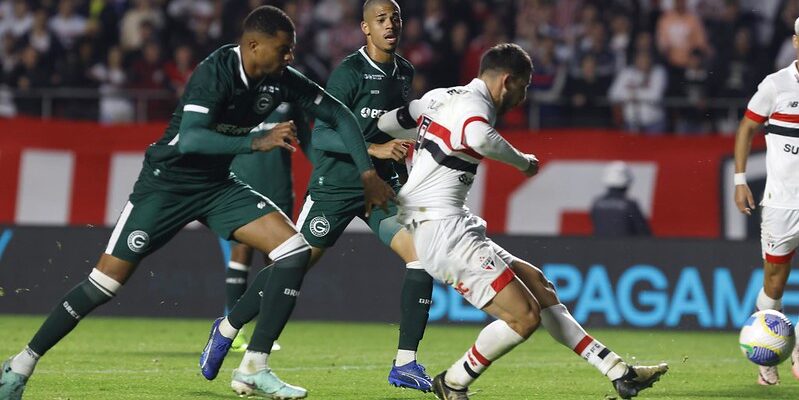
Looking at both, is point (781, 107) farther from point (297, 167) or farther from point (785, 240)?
point (297, 167)

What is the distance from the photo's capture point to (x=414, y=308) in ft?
29.0

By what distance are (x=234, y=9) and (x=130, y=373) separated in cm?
996

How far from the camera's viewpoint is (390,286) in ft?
46.9

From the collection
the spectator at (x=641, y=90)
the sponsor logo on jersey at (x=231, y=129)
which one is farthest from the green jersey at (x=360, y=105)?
the spectator at (x=641, y=90)

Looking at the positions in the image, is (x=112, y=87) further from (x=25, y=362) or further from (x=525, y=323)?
(x=525, y=323)

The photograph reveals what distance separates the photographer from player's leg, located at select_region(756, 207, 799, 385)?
9.38 metres

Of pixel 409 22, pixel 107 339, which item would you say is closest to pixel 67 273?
pixel 107 339

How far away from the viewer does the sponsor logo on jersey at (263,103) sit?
782 centimetres

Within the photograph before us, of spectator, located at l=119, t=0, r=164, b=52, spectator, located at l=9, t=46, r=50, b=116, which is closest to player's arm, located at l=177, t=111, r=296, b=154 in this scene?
spectator, located at l=9, t=46, r=50, b=116

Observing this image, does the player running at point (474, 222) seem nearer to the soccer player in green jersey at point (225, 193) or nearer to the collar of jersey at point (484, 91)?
the collar of jersey at point (484, 91)

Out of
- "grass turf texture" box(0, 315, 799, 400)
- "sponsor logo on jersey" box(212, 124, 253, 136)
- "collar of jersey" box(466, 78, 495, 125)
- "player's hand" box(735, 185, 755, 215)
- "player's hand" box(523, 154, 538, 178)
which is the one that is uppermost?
"collar of jersey" box(466, 78, 495, 125)

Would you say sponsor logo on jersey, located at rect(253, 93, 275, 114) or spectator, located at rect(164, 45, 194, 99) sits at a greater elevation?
sponsor logo on jersey, located at rect(253, 93, 275, 114)

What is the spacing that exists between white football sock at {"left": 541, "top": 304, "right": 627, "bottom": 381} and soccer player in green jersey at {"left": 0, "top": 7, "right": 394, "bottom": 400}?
1151 mm

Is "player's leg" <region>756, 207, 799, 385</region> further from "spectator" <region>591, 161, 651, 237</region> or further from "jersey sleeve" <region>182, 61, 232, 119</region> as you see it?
"spectator" <region>591, 161, 651, 237</region>
